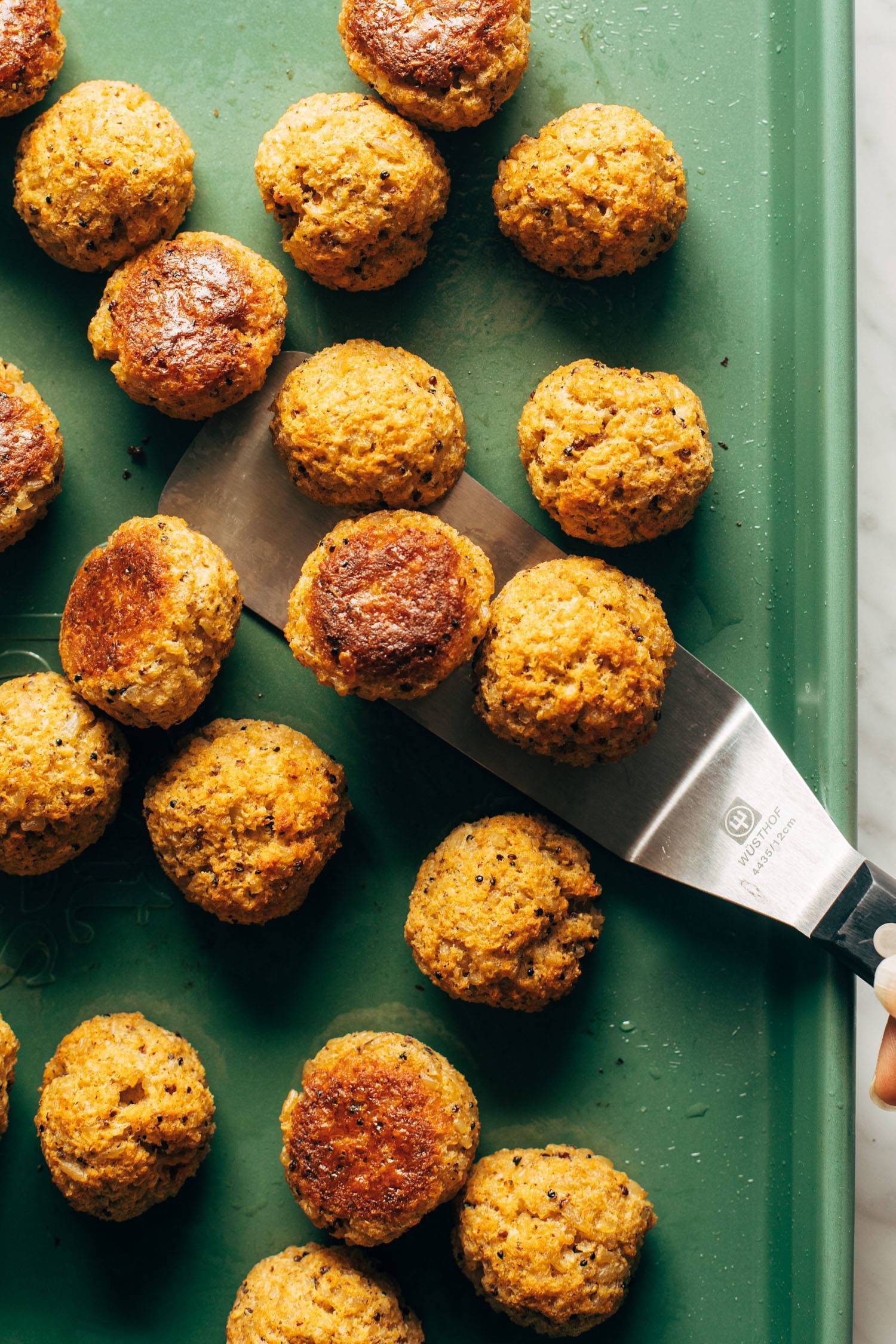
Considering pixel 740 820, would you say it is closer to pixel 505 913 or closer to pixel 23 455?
pixel 505 913

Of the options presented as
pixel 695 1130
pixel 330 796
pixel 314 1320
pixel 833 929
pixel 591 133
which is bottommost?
pixel 314 1320

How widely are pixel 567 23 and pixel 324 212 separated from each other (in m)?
0.81

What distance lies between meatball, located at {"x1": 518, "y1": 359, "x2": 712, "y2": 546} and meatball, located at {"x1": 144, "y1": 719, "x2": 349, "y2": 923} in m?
0.81

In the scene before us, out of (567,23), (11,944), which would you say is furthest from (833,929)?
(567,23)

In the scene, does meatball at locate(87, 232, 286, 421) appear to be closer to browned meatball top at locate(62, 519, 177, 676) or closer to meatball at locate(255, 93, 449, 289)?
meatball at locate(255, 93, 449, 289)

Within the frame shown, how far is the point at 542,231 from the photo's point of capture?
2576 millimetres

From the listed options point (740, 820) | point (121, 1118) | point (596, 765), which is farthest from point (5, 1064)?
point (740, 820)

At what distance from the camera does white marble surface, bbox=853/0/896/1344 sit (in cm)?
297

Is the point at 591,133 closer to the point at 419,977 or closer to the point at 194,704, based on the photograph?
the point at 194,704

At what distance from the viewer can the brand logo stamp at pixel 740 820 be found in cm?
262

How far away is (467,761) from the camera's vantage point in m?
2.73

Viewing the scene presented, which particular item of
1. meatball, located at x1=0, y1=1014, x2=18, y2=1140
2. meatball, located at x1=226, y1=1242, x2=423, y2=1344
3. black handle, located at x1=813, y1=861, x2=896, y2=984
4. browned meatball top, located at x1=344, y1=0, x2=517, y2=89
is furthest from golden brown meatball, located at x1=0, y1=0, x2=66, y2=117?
meatball, located at x1=226, y1=1242, x2=423, y2=1344

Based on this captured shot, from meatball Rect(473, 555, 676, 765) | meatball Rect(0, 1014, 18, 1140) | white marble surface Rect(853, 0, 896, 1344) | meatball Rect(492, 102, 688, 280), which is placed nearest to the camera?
meatball Rect(473, 555, 676, 765)

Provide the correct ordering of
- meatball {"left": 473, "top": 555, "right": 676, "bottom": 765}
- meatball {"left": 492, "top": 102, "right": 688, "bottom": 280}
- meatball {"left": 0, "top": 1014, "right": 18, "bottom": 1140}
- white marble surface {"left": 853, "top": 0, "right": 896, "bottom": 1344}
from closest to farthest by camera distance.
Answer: meatball {"left": 473, "top": 555, "right": 676, "bottom": 765} < meatball {"left": 492, "top": 102, "right": 688, "bottom": 280} < meatball {"left": 0, "top": 1014, "right": 18, "bottom": 1140} < white marble surface {"left": 853, "top": 0, "right": 896, "bottom": 1344}
